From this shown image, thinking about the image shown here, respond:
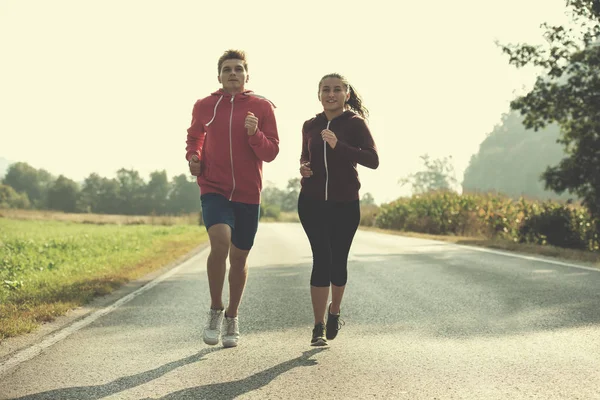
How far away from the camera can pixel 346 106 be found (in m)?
5.14

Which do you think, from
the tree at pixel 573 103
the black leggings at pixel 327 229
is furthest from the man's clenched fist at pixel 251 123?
the tree at pixel 573 103

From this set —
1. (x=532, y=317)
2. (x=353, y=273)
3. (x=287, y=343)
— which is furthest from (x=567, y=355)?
(x=353, y=273)

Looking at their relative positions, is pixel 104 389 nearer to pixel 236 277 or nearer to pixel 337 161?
pixel 236 277

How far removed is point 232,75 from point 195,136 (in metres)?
0.53

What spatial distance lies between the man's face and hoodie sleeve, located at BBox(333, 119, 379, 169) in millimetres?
891

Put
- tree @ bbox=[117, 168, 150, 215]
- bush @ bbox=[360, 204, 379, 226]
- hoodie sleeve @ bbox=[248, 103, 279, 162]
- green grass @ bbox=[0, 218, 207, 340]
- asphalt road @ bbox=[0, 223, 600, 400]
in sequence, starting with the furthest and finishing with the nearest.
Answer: tree @ bbox=[117, 168, 150, 215]
bush @ bbox=[360, 204, 379, 226]
green grass @ bbox=[0, 218, 207, 340]
hoodie sleeve @ bbox=[248, 103, 279, 162]
asphalt road @ bbox=[0, 223, 600, 400]

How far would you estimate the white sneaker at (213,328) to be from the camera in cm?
489

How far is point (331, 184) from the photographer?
4855 mm

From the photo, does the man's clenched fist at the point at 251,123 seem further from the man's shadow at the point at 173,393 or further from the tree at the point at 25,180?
the tree at the point at 25,180

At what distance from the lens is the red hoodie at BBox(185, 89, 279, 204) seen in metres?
4.87

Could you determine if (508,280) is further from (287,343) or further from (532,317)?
(287,343)

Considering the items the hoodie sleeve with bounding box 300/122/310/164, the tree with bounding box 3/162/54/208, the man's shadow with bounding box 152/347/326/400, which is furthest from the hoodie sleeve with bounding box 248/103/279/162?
the tree with bounding box 3/162/54/208

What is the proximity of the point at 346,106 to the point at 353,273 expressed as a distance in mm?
6006

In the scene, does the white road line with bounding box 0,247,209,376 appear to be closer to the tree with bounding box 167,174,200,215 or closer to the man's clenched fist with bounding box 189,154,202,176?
the man's clenched fist with bounding box 189,154,202,176
